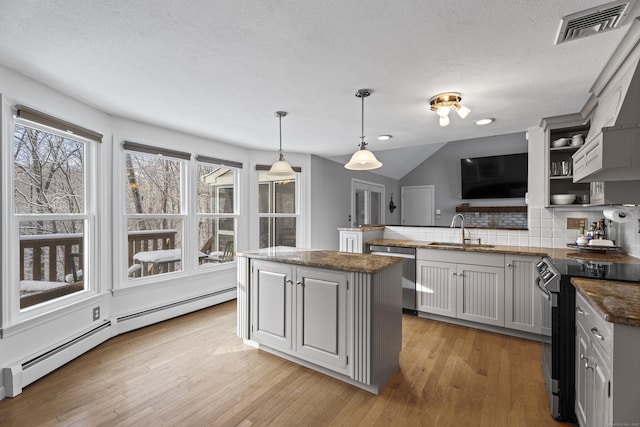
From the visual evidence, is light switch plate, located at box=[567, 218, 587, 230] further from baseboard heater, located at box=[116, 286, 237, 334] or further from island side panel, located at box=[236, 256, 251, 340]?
baseboard heater, located at box=[116, 286, 237, 334]

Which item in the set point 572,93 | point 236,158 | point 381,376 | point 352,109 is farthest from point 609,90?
point 236,158

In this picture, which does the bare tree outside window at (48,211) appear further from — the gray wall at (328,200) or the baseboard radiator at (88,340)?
the gray wall at (328,200)

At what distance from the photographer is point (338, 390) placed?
7.13 feet

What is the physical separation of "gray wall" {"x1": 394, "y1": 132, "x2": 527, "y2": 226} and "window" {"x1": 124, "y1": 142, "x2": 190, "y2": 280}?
6.07 meters

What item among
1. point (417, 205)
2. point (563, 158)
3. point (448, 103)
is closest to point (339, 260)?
point (448, 103)

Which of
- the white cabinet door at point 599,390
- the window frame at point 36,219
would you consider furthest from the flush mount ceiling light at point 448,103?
the window frame at point 36,219

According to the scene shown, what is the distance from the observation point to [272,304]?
260 centimetres

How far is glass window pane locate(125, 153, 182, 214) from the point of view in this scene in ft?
11.1

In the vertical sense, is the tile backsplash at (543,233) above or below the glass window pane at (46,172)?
below

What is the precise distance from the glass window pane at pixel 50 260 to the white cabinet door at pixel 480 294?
387 centimetres

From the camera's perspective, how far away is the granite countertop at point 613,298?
1.19 meters

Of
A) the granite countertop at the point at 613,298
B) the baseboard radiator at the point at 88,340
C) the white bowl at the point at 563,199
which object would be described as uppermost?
the white bowl at the point at 563,199

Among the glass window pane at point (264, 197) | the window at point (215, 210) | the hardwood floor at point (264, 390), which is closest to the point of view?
the hardwood floor at point (264, 390)

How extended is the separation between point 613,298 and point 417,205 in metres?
6.74
